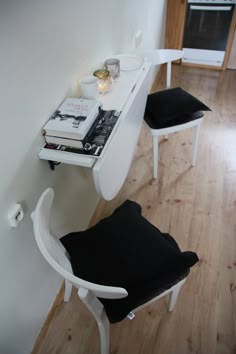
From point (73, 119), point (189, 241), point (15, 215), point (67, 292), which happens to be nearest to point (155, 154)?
point (189, 241)

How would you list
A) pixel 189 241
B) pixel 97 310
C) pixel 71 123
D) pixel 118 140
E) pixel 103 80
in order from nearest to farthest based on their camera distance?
pixel 97 310, pixel 71 123, pixel 118 140, pixel 103 80, pixel 189 241

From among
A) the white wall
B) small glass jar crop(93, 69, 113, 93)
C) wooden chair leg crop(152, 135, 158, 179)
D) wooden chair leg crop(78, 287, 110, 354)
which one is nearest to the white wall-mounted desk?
small glass jar crop(93, 69, 113, 93)

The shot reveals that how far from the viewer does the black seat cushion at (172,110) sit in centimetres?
170

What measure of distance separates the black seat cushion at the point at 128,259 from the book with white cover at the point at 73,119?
442 mm

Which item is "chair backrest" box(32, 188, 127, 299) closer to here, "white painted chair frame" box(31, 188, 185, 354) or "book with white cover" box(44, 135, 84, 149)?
"white painted chair frame" box(31, 188, 185, 354)

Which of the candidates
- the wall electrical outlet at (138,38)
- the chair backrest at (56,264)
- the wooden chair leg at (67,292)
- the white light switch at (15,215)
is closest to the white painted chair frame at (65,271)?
the chair backrest at (56,264)

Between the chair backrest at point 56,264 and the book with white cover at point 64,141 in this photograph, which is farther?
the book with white cover at point 64,141

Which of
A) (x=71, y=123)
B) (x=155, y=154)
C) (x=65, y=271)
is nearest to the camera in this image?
(x=65, y=271)

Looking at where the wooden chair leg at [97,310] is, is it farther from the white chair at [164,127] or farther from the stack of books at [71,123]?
the white chair at [164,127]

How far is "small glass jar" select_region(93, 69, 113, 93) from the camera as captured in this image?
129 cm

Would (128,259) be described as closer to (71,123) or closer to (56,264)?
(56,264)

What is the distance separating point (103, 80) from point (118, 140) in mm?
334

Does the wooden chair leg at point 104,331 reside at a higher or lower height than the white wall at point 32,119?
lower

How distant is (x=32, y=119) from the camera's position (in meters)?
0.96
